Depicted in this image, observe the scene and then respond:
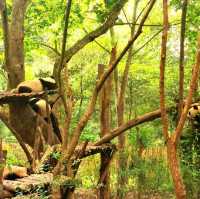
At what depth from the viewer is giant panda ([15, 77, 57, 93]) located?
584 cm

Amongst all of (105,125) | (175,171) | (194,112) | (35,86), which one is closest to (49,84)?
(35,86)

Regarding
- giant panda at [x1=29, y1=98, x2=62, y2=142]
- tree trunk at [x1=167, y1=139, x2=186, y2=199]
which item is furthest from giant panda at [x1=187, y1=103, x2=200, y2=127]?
giant panda at [x1=29, y1=98, x2=62, y2=142]

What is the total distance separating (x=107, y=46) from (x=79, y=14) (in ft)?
14.8

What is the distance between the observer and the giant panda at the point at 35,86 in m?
5.84

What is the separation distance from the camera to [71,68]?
40.1 ft

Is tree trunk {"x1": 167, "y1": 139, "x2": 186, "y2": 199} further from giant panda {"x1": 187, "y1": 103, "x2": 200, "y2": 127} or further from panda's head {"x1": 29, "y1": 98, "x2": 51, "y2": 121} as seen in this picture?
panda's head {"x1": 29, "y1": 98, "x2": 51, "y2": 121}

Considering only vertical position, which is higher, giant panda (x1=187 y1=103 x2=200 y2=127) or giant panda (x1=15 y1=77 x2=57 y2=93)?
giant panda (x1=15 y1=77 x2=57 y2=93)

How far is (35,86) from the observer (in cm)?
592

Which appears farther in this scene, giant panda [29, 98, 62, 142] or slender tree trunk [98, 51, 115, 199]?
giant panda [29, 98, 62, 142]

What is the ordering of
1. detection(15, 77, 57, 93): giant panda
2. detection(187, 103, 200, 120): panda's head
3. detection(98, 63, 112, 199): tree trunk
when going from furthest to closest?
detection(98, 63, 112, 199): tree trunk → detection(15, 77, 57, 93): giant panda → detection(187, 103, 200, 120): panda's head

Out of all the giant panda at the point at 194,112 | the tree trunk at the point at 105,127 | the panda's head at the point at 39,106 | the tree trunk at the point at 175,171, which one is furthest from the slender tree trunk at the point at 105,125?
the tree trunk at the point at 175,171

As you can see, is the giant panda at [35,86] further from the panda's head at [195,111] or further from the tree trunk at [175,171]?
the tree trunk at [175,171]

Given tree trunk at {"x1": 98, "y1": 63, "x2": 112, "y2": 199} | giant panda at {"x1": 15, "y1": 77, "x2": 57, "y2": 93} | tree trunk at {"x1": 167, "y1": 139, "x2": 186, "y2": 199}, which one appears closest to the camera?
tree trunk at {"x1": 167, "y1": 139, "x2": 186, "y2": 199}

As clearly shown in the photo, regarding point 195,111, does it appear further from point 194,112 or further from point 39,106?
point 39,106
